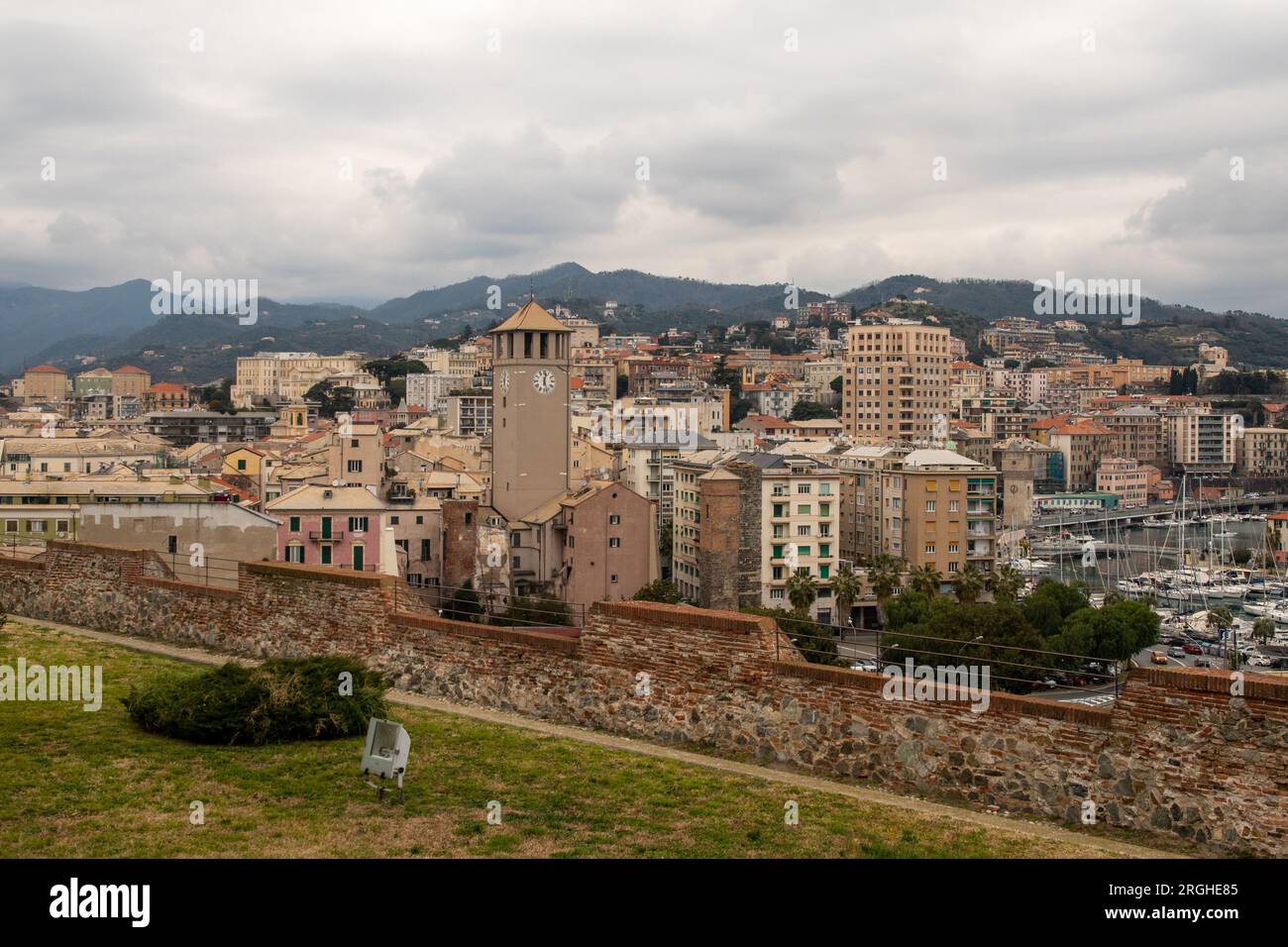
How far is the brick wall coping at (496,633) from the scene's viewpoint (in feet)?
35.8

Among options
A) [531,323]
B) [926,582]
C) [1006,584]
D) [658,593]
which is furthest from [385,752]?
[531,323]

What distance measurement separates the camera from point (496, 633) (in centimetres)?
1133

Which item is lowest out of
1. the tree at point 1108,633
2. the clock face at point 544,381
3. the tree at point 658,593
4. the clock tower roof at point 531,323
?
the tree at point 1108,633

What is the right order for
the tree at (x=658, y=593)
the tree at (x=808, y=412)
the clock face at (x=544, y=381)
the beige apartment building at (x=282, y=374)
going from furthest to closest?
1. the beige apartment building at (x=282, y=374)
2. the tree at (x=808, y=412)
3. the clock face at (x=544, y=381)
4. the tree at (x=658, y=593)

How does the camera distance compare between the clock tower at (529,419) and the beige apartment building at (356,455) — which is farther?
the clock tower at (529,419)

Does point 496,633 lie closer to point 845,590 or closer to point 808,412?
point 845,590

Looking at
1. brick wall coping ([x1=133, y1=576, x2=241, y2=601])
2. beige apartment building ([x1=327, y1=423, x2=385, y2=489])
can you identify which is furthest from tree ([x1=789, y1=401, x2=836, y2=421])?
brick wall coping ([x1=133, y1=576, x2=241, y2=601])

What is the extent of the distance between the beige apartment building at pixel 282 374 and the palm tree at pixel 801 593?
12141cm

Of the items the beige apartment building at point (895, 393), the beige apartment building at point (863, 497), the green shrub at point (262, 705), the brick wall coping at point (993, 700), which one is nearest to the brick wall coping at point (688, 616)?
the brick wall coping at point (993, 700)

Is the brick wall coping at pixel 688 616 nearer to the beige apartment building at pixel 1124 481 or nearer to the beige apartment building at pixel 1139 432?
the beige apartment building at pixel 1124 481

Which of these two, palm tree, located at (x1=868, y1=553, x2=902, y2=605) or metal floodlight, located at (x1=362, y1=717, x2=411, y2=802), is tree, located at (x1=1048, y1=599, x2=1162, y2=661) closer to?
palm tree, located at (x1=868, y1=553, x2=902, y2=605)

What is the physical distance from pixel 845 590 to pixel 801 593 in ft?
7.85

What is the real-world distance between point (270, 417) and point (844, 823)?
5342 inches
